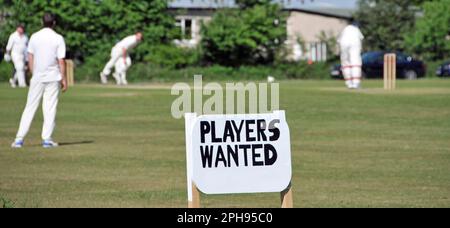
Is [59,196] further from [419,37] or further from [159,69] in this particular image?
[419,37]

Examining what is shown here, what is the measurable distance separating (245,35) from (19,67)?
2570cm

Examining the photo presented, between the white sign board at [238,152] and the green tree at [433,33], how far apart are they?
6140 cm

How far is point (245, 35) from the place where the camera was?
6938 cm

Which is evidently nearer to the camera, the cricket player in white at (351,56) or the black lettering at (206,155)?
the black lettering at (206,155)

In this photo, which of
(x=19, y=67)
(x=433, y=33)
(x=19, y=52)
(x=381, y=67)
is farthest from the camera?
(x=433, y=33)

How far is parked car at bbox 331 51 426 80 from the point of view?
63.6m

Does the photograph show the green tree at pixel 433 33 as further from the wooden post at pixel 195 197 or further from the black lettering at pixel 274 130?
the black lettering at pixel 274 130

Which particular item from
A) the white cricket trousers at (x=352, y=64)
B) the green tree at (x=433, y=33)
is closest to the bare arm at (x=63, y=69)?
the white cricket trousers at (x=352, y=64)

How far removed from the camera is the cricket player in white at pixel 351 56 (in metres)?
39.1

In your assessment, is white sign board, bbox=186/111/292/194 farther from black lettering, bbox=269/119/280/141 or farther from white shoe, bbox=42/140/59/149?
white shoe, bbox=42/140/59/149

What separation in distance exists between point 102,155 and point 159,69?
4445 centimetres

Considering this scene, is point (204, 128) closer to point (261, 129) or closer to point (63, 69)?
point (261, 129)

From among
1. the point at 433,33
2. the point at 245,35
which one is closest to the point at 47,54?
the point at 245,35

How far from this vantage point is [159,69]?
6331 cm
